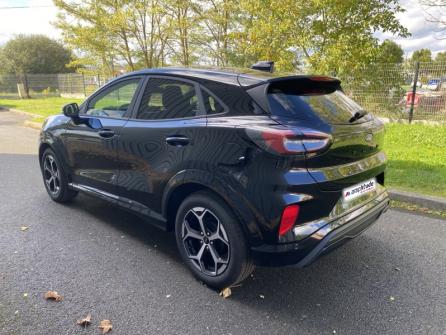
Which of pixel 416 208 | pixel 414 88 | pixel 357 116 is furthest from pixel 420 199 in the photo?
pixel 414 88

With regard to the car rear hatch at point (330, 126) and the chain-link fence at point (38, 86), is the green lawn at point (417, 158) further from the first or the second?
the chain-link fence at point (38, 86)

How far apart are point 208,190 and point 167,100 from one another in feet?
3.15

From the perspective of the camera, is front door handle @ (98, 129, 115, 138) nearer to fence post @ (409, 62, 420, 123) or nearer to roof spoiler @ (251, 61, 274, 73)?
roof spoiler @ (251, 61, 274, 73)

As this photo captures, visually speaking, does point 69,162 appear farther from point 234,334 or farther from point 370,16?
point 370,16

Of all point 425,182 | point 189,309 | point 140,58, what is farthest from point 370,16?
point 140,58

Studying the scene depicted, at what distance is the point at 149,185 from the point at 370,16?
29.2ft

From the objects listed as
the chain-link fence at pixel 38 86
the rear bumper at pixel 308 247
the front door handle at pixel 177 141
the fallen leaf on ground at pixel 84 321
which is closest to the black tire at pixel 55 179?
the front door handle at pixel 177 141

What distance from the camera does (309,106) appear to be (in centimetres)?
258

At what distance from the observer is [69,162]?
4.20 metres

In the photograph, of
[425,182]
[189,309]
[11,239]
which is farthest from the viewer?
[425,182]

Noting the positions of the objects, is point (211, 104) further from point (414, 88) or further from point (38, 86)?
point (38, 86)

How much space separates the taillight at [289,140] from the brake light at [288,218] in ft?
1.20

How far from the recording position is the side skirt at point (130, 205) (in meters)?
3.17

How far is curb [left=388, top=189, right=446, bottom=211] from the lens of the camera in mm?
4227
